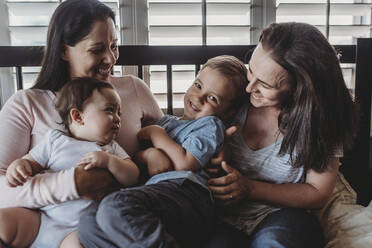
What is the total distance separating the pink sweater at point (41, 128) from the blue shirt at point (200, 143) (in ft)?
0.90

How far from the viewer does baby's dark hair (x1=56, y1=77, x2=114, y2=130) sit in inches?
48.4

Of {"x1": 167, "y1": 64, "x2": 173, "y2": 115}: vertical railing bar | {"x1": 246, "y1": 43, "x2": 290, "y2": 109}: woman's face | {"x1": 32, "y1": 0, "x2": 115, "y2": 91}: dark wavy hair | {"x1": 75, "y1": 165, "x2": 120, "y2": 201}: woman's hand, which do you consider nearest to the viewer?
{"x1": 75, "y1": 165, "x2": 120, "y2": 201}: woman's hand

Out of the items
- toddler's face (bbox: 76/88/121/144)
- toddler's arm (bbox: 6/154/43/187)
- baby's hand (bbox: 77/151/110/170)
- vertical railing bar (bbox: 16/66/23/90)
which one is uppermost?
vertical railing bar (bbox: 16/66/23/90)

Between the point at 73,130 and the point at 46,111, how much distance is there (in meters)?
0.18

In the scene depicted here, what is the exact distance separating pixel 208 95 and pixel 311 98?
382 mm

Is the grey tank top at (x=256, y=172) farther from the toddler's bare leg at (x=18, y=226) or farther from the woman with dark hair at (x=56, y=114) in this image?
the toddler's bare leg at (x=18, y=226)

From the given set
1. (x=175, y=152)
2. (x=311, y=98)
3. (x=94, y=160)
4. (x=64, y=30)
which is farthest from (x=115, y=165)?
(x=311, y=98)

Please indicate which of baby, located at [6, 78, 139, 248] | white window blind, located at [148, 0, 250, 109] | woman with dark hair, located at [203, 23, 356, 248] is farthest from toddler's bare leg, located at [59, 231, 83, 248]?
white window blind, located at [148, 0, 250, 109]

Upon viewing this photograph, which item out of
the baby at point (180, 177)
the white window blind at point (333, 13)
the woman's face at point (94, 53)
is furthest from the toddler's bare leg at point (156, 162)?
the white window blind at point (333, 13)

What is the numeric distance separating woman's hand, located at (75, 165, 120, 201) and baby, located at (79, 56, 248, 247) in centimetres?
9

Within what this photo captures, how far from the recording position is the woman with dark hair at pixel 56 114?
1158 millimetres

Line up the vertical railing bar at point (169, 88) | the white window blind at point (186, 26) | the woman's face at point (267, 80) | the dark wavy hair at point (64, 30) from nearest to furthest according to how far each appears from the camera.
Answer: the woman's face at point (267, 80), the dark wavy hair at point (64, 30), the vertical railing bar at point (169, 88), the white window blind at point (186, 26)

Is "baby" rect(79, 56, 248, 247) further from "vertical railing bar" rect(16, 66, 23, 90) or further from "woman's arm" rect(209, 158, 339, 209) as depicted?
"vertical railing bar" rect(16, 66, 23, 90)

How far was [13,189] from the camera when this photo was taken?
1212 mm
